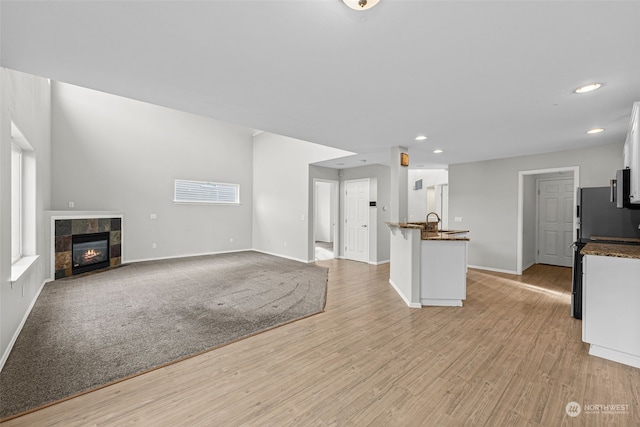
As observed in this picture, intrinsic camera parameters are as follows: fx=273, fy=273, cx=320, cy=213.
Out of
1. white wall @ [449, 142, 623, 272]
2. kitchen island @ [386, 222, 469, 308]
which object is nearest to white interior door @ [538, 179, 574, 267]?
white wall @ [449, 142, 623, 272]

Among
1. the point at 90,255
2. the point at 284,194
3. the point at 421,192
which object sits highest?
the point at 421,192

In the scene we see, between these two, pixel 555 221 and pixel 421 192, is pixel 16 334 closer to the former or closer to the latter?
pixel 555 221

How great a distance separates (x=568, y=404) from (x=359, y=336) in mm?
1658

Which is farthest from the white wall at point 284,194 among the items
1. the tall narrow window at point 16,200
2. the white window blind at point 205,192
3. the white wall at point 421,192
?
the tall narrow window at point 16,200

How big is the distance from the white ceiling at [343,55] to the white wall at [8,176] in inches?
38.5

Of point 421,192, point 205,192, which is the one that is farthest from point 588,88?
point 205,192

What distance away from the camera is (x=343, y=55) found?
1.90 metres

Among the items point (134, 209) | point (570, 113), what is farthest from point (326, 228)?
point (570, 113)

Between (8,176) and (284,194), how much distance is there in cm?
547

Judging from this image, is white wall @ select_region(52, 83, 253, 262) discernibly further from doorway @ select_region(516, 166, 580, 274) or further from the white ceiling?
doorway @ select_region(516, 166, 580, 274)

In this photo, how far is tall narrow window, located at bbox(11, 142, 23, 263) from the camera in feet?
11.8

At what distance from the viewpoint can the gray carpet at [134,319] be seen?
221cm
